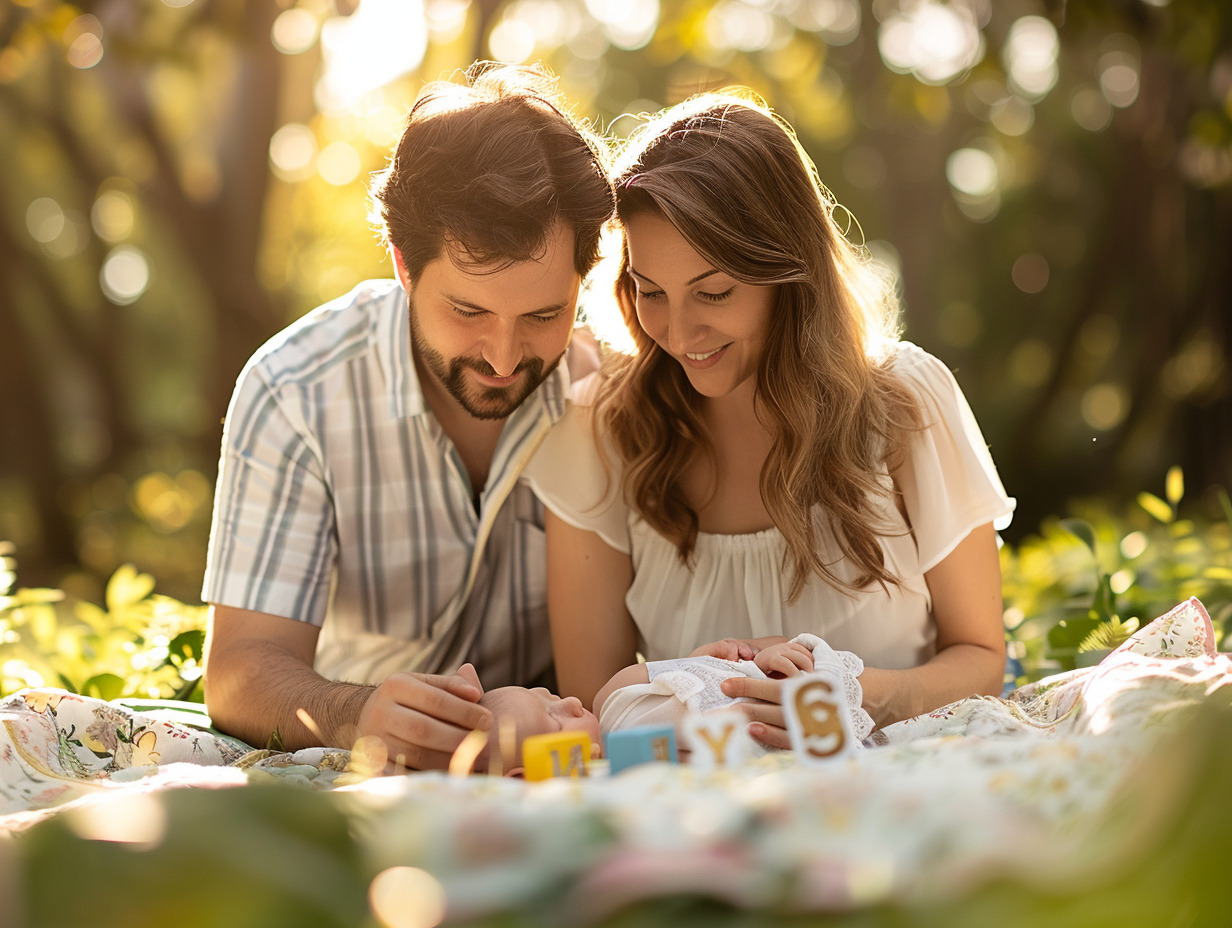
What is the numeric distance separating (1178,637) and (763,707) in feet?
2.44

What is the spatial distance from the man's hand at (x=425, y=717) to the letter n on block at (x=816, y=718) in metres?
0.57

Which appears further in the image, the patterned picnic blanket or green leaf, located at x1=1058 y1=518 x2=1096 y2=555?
green leaf, located at x1=1058 y1=518 x2=1096 y2=555

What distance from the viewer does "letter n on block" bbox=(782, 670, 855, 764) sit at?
4.11 ft

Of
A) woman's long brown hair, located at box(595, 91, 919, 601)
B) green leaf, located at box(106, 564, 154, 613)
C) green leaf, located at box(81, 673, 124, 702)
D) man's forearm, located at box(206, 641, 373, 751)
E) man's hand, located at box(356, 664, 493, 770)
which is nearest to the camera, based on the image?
man's hand, located at box(356, 664, 493, 770)

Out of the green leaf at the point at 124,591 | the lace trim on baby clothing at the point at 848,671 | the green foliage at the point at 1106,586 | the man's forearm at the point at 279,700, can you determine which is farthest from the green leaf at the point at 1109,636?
the green leaf at the point at 124,591

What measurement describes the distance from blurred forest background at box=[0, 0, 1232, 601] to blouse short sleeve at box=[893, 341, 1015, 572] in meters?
1.05

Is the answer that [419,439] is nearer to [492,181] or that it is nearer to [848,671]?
[492,181]

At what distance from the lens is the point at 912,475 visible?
230 cm

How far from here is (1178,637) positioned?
1.87 m

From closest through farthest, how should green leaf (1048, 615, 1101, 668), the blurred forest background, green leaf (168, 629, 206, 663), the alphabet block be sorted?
the alphabet block < green leaf (1048, 615, 1101, 668) < green leaf (168, 629, 206, 663) < the blurred forest background

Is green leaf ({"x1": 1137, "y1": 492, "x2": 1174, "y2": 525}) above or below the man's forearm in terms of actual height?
above

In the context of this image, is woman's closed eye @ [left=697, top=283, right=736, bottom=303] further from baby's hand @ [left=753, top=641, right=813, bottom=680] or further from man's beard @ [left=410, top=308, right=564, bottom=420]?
baby's hand @ [left=753, top=641, right=813, bottom=680]

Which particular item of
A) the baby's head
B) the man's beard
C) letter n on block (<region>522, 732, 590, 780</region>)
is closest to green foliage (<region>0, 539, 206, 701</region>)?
the man's beard

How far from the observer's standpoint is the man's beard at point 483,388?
2321 mm
